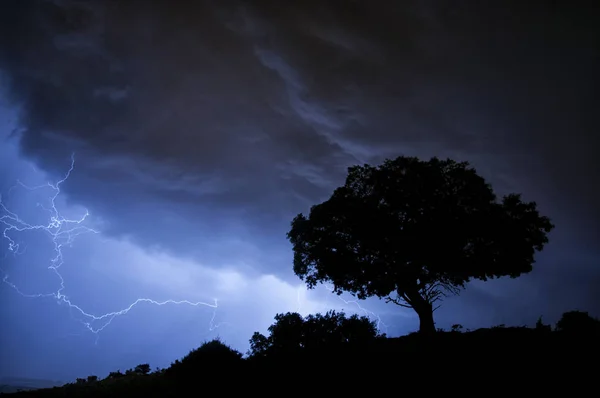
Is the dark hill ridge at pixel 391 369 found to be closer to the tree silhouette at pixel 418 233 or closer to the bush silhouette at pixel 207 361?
the bush silhouette at pixel 207 361

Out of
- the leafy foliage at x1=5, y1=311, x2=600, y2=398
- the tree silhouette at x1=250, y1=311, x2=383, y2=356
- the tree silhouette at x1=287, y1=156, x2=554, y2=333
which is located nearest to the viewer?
the leafy foliage at x1=5, y1=311, x2=600, y2=398

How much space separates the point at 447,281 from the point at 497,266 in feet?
12.9

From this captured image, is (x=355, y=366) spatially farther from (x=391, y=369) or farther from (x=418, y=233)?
(x=418, y=233)

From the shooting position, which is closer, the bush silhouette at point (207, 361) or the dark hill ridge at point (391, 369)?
the dark hill ridge at point (391, 369)

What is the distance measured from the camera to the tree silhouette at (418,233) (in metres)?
22.9

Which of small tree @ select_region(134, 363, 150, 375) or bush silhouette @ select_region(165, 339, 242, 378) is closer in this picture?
bush silhouette @ select_region(165, 339, 242, 378)

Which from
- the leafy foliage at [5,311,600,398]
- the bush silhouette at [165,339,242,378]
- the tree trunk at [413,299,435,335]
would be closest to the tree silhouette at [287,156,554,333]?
the tree trunk at [413,299,435,335]

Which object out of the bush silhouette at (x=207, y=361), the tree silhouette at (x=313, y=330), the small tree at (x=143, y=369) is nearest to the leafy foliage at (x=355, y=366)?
the bush silhouette at (x=207, y=361)

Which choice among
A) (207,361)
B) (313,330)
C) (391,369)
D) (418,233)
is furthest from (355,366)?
(313,330)

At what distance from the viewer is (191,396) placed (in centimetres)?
1142

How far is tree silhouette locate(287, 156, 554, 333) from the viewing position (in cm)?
2288

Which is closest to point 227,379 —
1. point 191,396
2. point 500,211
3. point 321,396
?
point 191,396

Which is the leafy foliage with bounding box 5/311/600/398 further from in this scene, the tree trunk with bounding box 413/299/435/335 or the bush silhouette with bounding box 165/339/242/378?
the tree trunk with bounding box 413/299/435/335

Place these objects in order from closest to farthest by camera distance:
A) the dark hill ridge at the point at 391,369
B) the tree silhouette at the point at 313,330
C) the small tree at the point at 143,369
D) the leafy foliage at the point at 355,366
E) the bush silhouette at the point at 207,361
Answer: the dark hill ridge at the point at 391,369 < the leafy foliage at the point at 355,366 < the bush silhouette at the point at 207,361 < the small tree at the point at 143,369 < the tree silhouette at the point at 313,330
